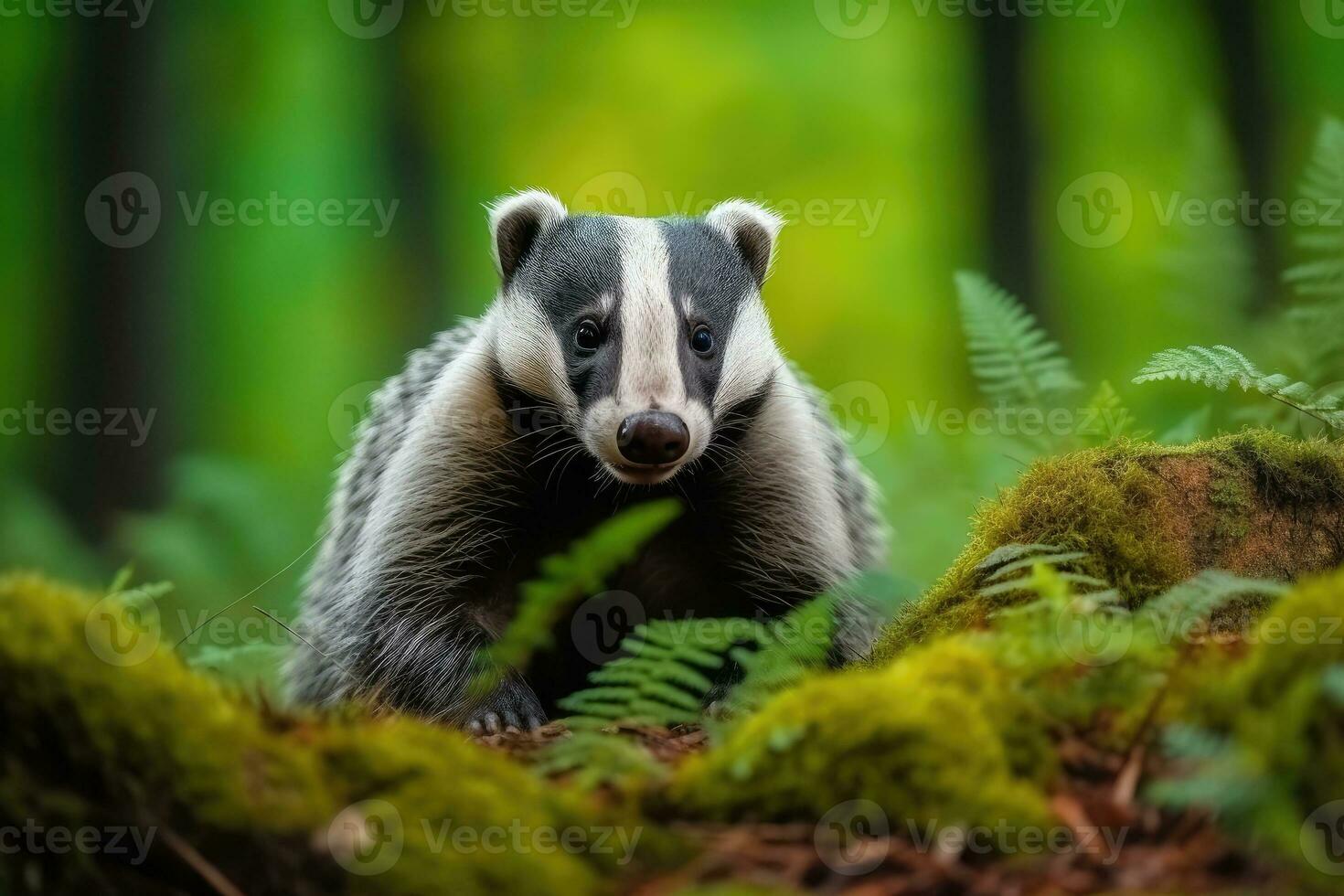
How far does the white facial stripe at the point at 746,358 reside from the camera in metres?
5.09

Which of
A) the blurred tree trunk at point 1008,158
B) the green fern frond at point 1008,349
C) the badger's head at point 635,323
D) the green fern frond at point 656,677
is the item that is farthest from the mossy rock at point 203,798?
the blurred tree trunk at point 1008,158

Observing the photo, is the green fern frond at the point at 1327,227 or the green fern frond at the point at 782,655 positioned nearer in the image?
the green fern frond at the point at 782,655

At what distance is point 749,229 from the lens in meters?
5.67

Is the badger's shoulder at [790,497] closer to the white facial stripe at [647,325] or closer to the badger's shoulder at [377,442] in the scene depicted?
the white facial stripe at [647,325]

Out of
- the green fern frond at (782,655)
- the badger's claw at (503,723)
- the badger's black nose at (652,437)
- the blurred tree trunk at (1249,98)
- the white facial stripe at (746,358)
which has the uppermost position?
the blurred tree trunk at (1249,98)

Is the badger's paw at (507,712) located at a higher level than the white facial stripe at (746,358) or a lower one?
lower

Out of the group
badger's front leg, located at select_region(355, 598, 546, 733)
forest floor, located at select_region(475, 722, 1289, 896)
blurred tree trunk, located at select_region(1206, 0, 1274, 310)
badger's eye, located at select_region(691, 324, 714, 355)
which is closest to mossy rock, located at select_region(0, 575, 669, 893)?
forest floor, located at select_region(475, 722, 1289, 896)

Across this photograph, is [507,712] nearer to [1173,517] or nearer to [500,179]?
[1173,517]

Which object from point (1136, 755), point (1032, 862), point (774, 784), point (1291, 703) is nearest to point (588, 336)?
point (774, 784)

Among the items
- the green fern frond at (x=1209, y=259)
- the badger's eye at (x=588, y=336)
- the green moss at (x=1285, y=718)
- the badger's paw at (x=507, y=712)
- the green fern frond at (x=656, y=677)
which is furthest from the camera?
the green fern frond at (x=1209, y=259)

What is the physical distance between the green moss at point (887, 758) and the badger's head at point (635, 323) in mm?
1869

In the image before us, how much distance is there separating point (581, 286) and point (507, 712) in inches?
70.0

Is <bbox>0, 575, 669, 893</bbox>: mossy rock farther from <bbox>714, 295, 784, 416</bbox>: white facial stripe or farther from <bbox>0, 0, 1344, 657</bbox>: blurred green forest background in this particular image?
<bbox>0, 0, 1344, 657</bbox>: blurred green forest background

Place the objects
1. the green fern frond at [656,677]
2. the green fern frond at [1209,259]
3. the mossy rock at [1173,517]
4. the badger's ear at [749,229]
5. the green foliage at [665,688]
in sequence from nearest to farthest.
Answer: the green foliage at [665,688] < the green fern frond at [656,677] < the mossy rock at [1173,517] < the badger's ear at [749,229] < the green fern frond at [1209,259]
